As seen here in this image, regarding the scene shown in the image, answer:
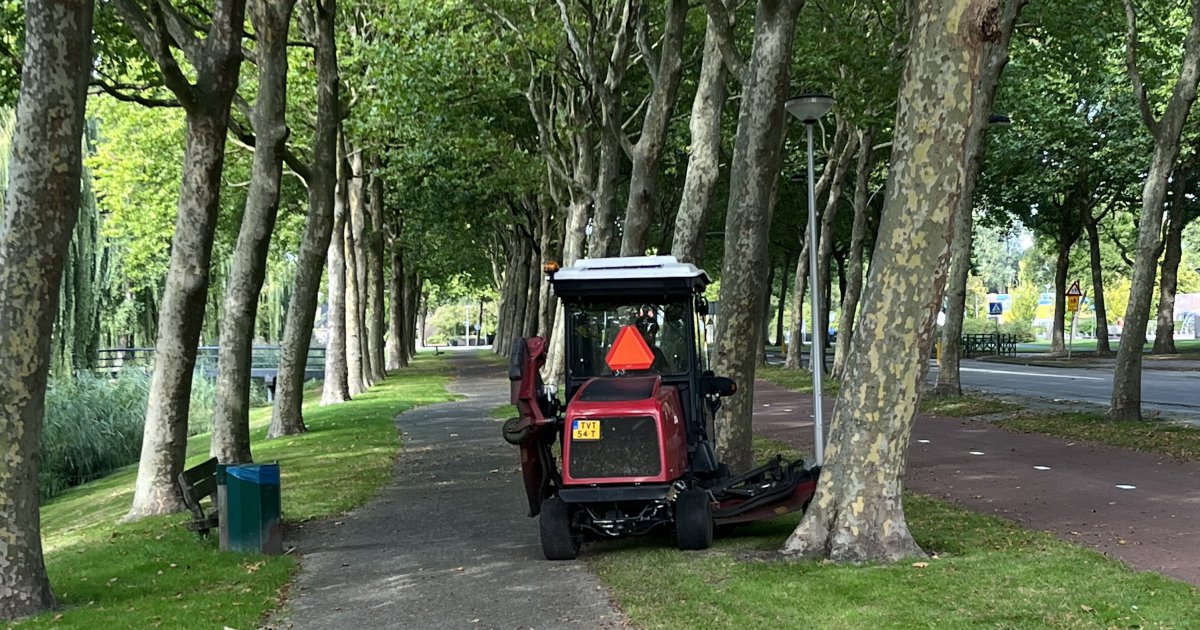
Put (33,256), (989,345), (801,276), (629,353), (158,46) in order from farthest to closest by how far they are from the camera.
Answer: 1. (989,345)
2. (801,276)
3. (158,46)
4. (629,353)
5. (33,256)

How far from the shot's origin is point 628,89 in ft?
101

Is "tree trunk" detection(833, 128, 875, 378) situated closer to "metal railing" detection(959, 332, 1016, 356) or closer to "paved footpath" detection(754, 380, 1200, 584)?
"paved footpath" detection(754, 380, 1200, 584)

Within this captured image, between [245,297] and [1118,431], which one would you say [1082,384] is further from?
[245,297]

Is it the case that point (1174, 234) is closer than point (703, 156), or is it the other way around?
point (703, 156)

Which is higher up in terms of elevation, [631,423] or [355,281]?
[355,281]

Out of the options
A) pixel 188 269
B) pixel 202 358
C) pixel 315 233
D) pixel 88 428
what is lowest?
pixel 88 428

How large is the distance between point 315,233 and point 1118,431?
1384cm

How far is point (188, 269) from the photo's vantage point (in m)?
12.7

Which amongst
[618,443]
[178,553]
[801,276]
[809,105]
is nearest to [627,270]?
[618,443]

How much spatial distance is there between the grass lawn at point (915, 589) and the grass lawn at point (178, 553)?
9.48 ft

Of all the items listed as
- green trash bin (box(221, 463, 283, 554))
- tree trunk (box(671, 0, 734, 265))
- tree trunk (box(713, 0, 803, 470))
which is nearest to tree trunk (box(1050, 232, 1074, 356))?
tree trunk (box(671, 0, 734, 265))

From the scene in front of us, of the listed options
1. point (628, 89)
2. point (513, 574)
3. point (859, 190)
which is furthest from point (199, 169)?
point (859, 190)

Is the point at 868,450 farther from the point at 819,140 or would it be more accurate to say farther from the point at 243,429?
the point at 819,140

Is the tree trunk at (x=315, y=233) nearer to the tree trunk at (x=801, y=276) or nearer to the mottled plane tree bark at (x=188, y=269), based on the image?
the mottled plane tree bark at (x=188, y=269)
